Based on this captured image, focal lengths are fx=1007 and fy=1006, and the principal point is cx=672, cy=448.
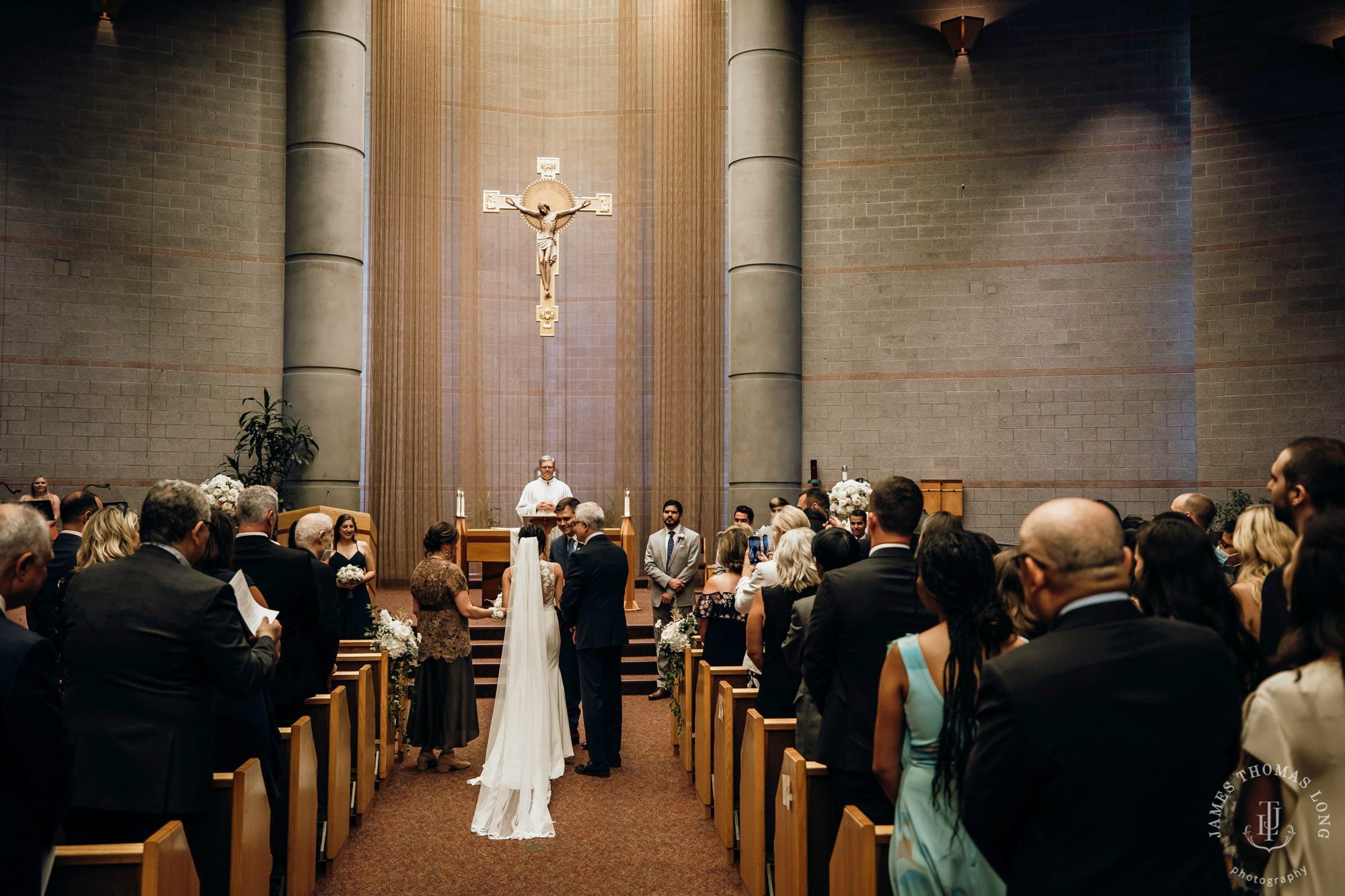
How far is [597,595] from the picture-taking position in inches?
237

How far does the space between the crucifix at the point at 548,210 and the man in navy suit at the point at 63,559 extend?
672 centimetres

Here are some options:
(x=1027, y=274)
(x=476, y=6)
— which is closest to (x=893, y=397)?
(x=1027, y=274)

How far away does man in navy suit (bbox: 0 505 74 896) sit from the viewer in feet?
6.52

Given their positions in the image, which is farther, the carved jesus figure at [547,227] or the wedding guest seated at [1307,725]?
the carved jesus figure at [547,227]

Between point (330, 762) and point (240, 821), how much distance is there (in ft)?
4.71

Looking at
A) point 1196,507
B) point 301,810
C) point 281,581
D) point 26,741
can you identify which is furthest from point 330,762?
point 1196,507

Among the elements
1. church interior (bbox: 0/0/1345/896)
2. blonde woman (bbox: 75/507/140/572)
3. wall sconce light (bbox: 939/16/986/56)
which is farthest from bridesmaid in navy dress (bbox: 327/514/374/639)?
wall sconce light (bbox: 939/16/986/56)

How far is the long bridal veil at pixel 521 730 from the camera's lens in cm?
504

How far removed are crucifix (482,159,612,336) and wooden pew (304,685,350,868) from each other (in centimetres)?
729

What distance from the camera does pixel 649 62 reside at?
1256 cm

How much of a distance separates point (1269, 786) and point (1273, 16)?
10455mm

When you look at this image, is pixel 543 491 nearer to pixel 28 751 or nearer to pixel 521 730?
pixel 521 730

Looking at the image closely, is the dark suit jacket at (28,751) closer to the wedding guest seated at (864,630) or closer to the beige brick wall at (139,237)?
the wedding guest seated at (864,630)

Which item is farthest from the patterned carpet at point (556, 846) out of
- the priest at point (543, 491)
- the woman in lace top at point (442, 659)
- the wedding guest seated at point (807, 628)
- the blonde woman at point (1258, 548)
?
the priest at point (543, 491)
